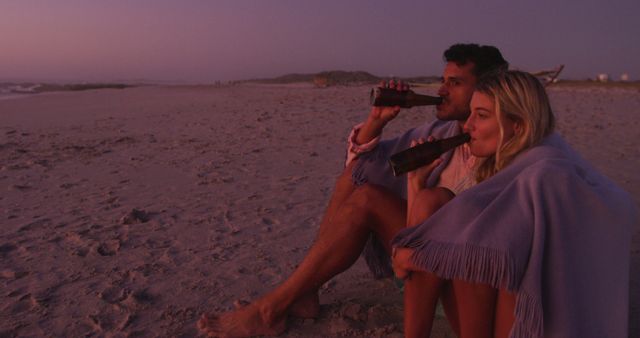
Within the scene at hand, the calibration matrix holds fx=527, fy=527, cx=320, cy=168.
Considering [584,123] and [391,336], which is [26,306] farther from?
[584,123]

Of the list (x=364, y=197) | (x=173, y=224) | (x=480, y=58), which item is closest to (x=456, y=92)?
(x=480, y=58)

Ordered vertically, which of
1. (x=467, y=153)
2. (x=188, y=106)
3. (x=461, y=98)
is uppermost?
(x=461, y=98)

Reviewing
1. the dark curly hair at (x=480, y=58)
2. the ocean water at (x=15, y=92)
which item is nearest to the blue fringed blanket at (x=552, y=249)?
the dark curly hair at (x=480, y=58)

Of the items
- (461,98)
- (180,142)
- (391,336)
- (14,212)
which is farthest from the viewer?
(180,142)

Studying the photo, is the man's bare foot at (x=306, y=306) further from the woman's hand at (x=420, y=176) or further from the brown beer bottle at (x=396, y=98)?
the brown beer bottle at (x=396, y=98)

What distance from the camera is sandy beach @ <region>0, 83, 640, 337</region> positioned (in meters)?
2.62

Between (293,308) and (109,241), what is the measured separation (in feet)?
5.52

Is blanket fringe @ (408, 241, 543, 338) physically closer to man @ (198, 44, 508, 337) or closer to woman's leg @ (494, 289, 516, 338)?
woman's leg @ (494, 289, 516, 338)

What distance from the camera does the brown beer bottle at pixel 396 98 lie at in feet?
8.30

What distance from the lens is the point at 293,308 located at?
2525 mm

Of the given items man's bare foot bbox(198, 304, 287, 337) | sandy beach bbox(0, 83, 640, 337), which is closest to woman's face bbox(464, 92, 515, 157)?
sandy beach bbox(0, 83, 640, 337)

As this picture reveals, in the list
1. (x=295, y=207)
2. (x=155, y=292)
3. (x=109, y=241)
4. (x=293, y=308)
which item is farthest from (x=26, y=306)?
(x=295, y=207)

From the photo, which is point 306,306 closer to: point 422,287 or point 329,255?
point 329,255

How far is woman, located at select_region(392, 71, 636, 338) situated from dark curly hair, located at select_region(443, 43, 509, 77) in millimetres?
728
